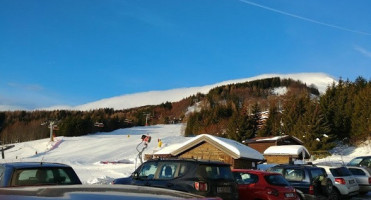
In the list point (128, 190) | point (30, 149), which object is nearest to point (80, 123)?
point (30, 149)

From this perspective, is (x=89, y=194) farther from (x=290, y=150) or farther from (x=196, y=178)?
(x=290, y=150)

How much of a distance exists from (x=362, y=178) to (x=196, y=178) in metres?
14.3

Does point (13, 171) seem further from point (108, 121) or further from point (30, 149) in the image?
point (108, 121)

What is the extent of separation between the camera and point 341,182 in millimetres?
18609

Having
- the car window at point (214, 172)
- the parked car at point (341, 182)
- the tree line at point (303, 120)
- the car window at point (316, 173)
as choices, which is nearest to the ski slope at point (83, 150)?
the tree line at point (303, 120)

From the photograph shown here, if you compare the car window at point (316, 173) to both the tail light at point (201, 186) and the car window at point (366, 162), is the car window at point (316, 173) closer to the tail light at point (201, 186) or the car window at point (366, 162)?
the tail light at point (201, 186)

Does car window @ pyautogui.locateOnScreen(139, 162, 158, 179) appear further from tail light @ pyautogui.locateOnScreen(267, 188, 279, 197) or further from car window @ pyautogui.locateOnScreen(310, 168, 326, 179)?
car window @ pyautogui.locateOnScreen(310, 168, 326, 179)

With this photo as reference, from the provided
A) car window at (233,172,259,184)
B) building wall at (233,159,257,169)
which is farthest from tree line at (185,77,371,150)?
car window at (233,172,259,184)

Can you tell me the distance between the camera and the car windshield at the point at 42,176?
862 cm

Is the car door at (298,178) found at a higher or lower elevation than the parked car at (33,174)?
lower

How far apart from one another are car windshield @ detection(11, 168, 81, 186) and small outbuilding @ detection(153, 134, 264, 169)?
21.2 meters

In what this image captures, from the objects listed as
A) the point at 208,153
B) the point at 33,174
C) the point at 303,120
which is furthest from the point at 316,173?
the point at 303,120

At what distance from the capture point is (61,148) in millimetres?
72875

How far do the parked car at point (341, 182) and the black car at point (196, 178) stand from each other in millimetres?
9170
